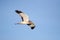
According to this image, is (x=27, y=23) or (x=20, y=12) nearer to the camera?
(x=20, y=12)

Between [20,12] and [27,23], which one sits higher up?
[20,12]

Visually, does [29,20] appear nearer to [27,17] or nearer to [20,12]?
[27,17]

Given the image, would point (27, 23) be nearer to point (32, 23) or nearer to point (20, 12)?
point (32, 23)

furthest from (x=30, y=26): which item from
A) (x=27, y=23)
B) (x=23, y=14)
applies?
(x=23, y=14)

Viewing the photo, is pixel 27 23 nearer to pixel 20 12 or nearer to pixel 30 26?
pixel 30 26

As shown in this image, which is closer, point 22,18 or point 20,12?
point 20,12

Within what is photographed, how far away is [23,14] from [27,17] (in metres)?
0.23

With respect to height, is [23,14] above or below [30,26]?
above

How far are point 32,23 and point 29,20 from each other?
176 mm

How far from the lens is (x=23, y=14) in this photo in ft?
21.1

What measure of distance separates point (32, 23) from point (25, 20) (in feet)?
1.04

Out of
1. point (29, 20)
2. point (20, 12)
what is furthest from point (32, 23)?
point (20, 12)

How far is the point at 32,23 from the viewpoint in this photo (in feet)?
21.9

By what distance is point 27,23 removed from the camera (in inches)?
266
